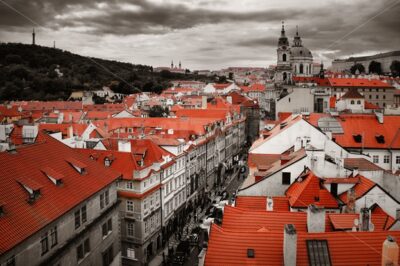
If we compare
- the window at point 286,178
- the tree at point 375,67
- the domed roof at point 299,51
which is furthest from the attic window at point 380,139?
the tree at point 375,67

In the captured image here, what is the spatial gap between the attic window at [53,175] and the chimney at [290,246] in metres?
13.9

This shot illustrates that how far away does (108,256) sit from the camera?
91.0 feet

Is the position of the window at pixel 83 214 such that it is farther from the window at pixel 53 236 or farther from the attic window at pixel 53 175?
the window at pixel 53 236

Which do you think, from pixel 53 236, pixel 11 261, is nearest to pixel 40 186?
pixel 53 236

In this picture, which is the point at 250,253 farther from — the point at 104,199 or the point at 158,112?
the point at 158,112

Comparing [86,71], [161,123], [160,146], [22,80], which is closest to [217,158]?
[161,123]

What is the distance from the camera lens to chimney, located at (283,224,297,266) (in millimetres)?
15424

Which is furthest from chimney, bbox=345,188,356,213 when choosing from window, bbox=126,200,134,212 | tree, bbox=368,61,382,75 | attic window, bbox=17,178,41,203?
tree, bbox=368,61,382,75

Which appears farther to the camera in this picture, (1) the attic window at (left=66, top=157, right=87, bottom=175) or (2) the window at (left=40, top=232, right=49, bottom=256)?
(1) the attic window at (left=66, top=157, right=87, bottom=175)

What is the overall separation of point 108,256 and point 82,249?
13.5 feet

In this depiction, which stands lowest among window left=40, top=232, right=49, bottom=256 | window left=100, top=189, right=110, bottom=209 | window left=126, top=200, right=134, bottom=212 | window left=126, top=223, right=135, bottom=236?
window left=126, top=223, right=135, bottom=236

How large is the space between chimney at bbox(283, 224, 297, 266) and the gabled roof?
8.79m

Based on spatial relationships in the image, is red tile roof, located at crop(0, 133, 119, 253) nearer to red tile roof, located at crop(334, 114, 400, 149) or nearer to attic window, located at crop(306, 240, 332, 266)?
attic window, located at crop(306, 240, 332, 266)

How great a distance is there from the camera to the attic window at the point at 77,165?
2605 centimetres
